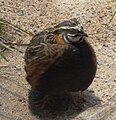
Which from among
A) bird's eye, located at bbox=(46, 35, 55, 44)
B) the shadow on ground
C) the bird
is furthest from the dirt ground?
bird's eye, located at bbox=(46, 35, 55, 44)

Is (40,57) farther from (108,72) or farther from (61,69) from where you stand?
(108,72)

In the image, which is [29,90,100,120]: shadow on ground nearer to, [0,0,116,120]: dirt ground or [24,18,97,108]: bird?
[0,0,116,120]: dirt ground

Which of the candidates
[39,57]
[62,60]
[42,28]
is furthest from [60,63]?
[42,28]

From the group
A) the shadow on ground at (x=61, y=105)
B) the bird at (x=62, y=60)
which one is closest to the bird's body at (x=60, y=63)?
the bird at (x=62, y=60)

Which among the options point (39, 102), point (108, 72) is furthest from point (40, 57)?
point (108, 72)

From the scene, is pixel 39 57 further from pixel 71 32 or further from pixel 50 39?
pixel 71 32

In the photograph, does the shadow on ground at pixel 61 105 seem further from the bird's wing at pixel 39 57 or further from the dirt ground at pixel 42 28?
Answer: the bird's wing at pixel 39 57
